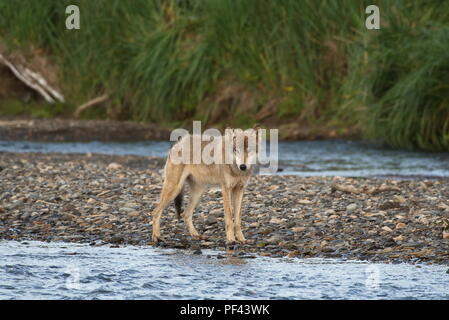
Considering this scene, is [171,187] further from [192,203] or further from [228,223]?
[228,223]

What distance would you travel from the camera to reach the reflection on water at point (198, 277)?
25.0 ft

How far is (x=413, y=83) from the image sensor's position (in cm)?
1728

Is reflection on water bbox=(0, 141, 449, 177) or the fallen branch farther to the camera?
the fallen branch

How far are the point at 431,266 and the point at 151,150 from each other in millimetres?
12550

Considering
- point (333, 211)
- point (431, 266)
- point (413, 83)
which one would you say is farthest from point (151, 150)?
point (431, 266)

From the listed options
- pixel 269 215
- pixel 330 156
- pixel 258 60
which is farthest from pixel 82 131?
pixel 269 215

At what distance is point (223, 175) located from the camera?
9547 mm

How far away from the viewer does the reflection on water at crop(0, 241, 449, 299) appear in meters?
7.61

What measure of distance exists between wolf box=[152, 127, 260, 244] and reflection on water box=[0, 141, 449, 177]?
639 centimetres

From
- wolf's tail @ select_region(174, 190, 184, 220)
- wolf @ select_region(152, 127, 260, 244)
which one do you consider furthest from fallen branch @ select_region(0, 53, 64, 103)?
wolf @ select_region(152, 127, 260, 244)

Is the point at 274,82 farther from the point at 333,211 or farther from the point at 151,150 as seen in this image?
the point at 333,211

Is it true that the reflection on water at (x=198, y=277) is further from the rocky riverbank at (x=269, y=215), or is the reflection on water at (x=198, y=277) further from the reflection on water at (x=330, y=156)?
the reflection on water at (x=330, y=156)

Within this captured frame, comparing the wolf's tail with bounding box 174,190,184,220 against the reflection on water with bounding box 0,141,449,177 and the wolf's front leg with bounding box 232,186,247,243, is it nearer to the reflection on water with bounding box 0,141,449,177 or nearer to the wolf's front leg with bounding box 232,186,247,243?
the wolf's front leg with bounding box 232,186,247,243

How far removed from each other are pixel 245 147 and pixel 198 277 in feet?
5.19
